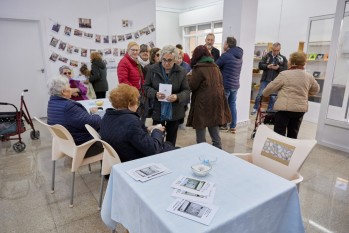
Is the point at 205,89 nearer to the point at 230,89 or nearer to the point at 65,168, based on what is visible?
the point at 230,89

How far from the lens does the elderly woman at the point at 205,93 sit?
2.70 m

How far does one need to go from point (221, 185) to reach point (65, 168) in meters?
2.39

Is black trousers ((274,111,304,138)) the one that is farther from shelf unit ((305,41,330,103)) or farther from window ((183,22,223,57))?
window ((183,22,223,57))

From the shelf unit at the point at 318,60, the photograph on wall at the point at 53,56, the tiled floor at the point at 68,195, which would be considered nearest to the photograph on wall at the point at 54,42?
the photograph on wall at the point at 53,56

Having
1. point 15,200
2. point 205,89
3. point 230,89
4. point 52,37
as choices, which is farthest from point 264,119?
point 52,37

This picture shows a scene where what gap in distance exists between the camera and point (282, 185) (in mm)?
1267

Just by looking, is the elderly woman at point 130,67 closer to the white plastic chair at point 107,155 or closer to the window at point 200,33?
the white plastic chair at point 107,155

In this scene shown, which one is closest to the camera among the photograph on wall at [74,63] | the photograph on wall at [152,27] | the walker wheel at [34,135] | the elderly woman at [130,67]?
the elderly woman at [130,67]

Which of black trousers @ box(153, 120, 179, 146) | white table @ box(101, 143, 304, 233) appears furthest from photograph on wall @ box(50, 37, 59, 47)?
white table @ box(101, 143, 304, 233)

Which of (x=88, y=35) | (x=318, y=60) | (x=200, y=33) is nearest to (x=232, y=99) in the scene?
(x=318, y=60)

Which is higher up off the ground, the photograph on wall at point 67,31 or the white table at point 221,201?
the photograph on wall at point 67,31

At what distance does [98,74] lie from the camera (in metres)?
4.70

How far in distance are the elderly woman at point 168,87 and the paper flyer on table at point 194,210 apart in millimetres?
1479

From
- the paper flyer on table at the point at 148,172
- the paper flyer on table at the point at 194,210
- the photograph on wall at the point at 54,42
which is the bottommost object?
the paper flyer on table at the point at 194,210
